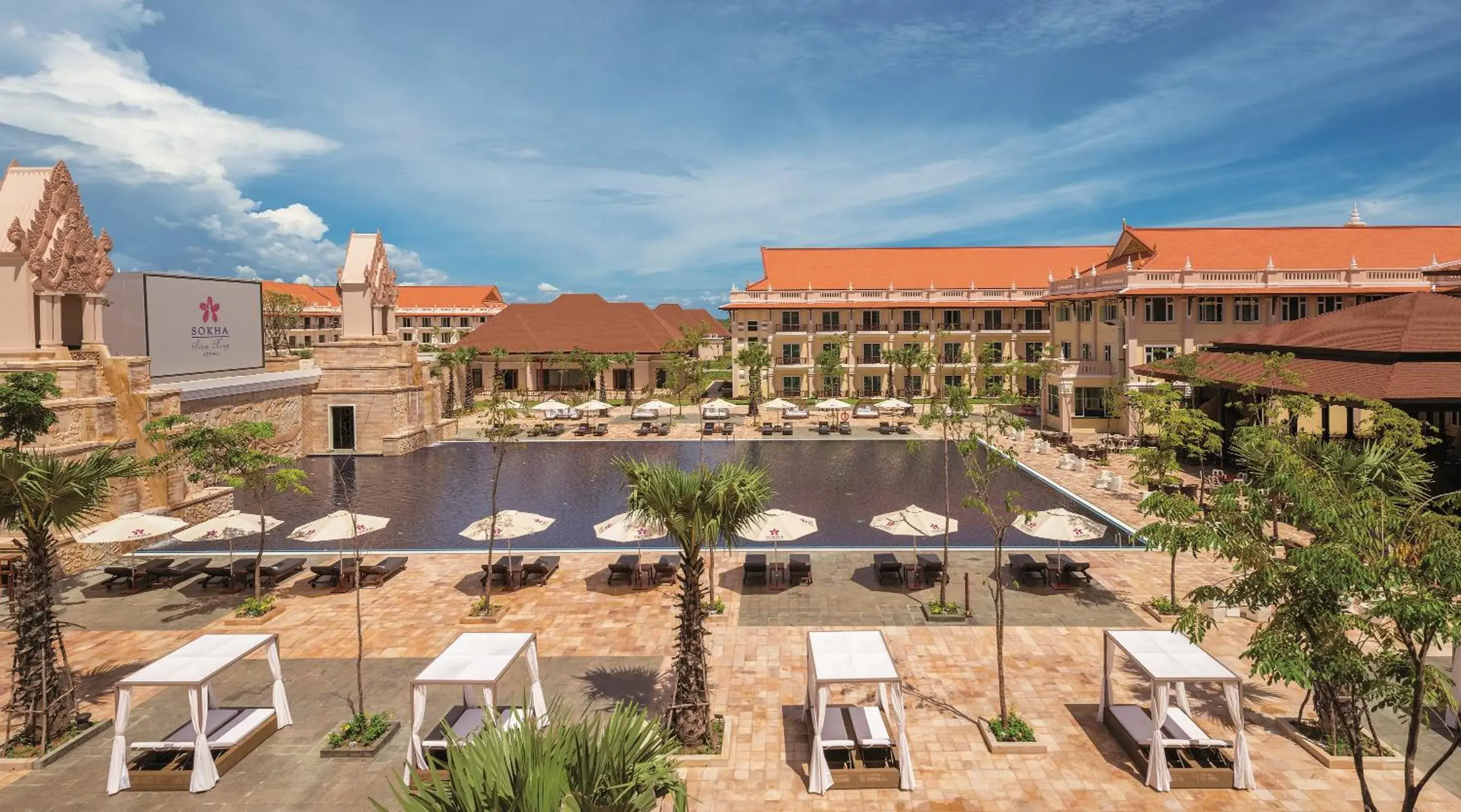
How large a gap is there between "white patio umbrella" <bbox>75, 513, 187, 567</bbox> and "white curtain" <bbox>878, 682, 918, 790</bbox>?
1793 cm

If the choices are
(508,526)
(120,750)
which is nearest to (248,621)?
(508,526)

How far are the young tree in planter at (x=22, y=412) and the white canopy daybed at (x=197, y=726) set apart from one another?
223 inches

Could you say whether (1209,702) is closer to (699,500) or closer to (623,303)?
(699,500)

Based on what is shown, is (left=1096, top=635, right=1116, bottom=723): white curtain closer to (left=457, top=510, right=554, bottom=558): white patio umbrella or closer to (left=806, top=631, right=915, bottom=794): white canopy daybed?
(left=806, top=631, right=915, bottom=794): white canopy daybed

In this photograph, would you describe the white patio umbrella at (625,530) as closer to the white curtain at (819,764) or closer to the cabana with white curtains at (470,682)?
the cabana with white curtains at (470,682)

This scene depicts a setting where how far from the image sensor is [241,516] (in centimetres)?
2041

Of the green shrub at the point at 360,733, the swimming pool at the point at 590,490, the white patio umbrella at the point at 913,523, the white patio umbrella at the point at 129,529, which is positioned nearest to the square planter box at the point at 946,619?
the white patio umbrella at the point at 913,523

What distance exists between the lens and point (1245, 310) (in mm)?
46094

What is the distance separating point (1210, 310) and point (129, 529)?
51.3 meters

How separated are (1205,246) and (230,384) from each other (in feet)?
186

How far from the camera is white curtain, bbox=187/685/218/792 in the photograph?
1089 centimetres

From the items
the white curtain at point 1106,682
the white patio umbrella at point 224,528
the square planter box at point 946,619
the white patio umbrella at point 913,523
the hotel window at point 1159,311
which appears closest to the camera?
the white curtain at point 1106,682

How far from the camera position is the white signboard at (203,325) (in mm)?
34062

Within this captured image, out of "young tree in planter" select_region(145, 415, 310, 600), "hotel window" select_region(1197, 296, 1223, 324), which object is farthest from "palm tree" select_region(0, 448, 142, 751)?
"hotel window" select_region(1197, 296, 1223, 324)
